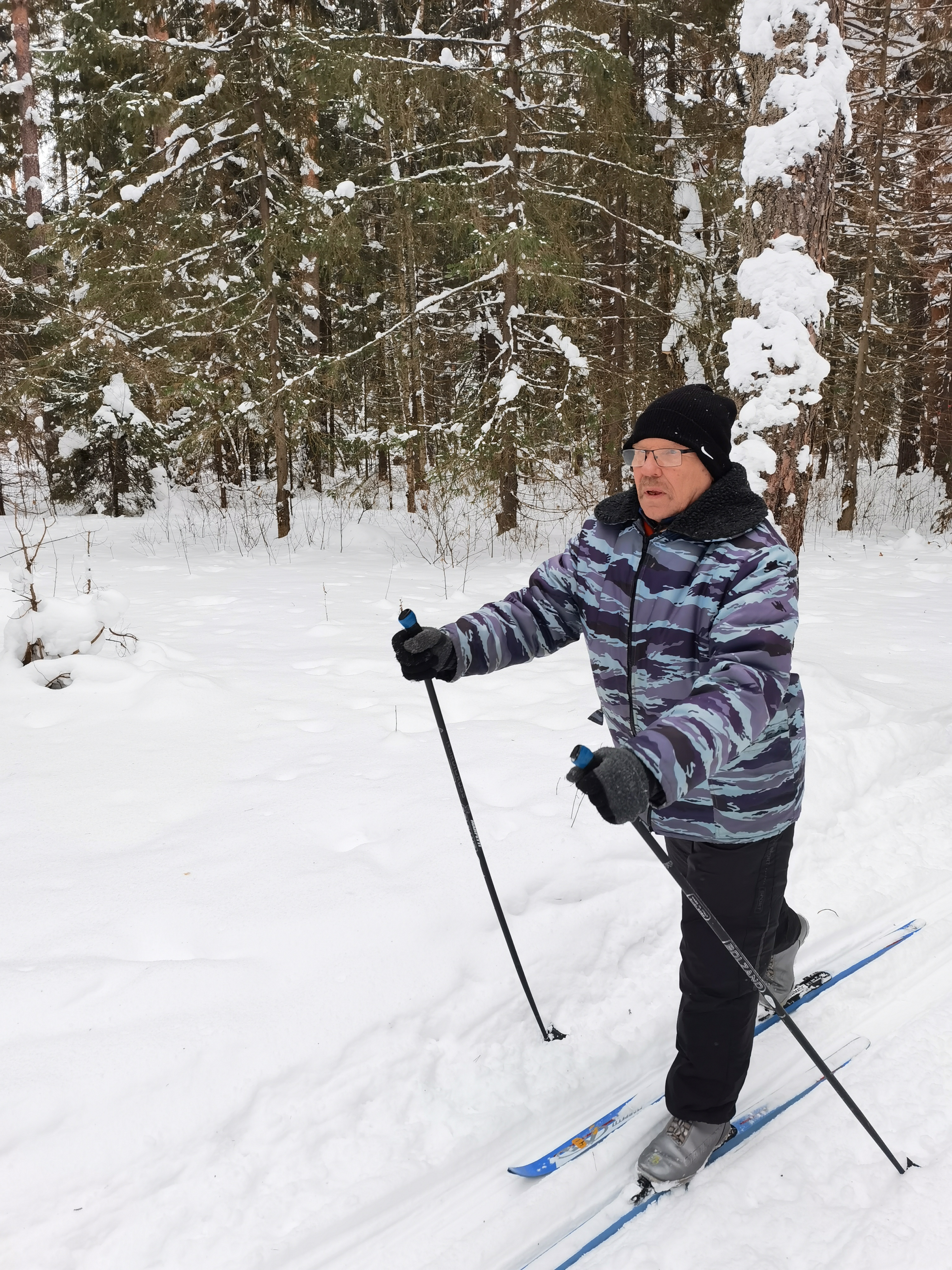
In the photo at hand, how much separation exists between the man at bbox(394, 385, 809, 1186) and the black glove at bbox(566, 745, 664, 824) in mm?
71

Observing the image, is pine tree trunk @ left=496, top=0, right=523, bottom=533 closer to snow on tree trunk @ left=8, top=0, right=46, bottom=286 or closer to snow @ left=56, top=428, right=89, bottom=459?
snow @ left=56, top=428, right=89, bottom=459

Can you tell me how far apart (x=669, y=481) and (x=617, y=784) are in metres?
0.84

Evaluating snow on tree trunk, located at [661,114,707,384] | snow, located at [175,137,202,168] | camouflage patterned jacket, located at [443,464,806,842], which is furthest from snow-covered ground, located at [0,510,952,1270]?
snow, located at [175,137,202,168]

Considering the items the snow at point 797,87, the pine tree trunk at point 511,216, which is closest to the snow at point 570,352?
the pine tree trunk at point 511,216

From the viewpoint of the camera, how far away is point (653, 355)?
485 inches

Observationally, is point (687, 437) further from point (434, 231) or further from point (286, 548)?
point (434, 231)

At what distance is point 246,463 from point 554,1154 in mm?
19537

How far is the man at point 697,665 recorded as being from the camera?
173cm

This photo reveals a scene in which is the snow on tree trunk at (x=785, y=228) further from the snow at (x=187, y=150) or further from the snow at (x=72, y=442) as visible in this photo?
the snow at (x=72, y=442)

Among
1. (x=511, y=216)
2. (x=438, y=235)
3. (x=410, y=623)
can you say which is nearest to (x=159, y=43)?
(x=438, y=235)

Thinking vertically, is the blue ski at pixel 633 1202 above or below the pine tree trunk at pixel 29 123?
below

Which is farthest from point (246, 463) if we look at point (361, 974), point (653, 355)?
point (361, 974)

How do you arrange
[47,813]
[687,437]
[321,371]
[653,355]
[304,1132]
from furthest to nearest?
[653,355]
[321,371]
[47,813]
[304,1132]
[687,437]

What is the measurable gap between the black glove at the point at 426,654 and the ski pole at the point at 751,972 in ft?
1.61
